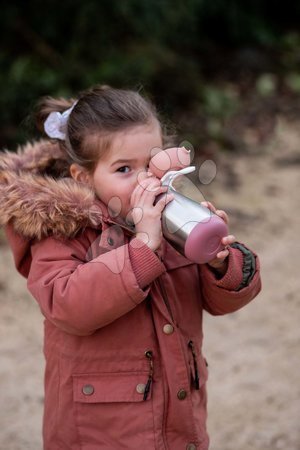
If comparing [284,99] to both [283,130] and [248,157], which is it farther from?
[248,157]

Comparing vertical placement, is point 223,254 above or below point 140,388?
above

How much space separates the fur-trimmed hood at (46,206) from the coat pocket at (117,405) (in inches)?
18.1

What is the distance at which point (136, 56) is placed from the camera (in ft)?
23.5

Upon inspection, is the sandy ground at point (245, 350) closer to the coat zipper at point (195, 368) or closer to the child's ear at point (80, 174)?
the coat zipper at point (195, 368)

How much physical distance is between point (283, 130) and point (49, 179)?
557 cm

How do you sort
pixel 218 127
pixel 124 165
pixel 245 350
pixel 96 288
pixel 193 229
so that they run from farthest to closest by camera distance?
pixel 218 127, pixel 245 350, pixel 124 165, pixel 96 288, pixel 193 229

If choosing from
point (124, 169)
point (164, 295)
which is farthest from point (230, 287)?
point (124, 169)

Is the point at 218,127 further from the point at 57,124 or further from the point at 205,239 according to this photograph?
the point at 205,239

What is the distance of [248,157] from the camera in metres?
6.96

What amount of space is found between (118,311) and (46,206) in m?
0.41

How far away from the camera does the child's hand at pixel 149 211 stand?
1979mm

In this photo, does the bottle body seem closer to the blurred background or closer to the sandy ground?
the blurred background

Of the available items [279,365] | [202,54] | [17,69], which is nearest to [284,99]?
[202,54]

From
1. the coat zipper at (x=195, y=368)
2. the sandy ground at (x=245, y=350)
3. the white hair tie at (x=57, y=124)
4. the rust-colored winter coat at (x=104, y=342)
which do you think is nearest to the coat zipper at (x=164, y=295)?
the rust-colored winter coat at (x=104, y=342)
